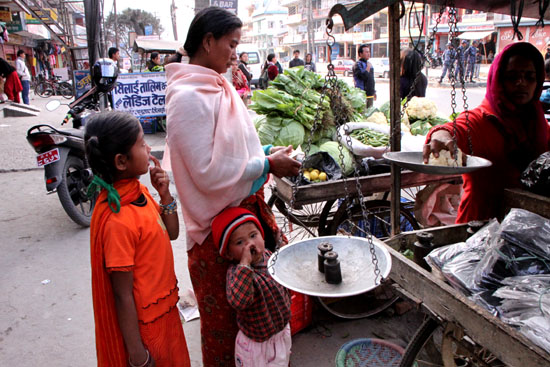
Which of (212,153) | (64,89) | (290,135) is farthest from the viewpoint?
(64,89)

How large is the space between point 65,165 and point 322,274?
11.0 feet

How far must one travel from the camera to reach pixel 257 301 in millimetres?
1563

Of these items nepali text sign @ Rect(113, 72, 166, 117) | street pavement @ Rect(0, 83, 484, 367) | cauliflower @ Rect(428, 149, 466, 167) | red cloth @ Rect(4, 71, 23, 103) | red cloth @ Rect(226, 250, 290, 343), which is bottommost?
street pavement @ Rect(0, 83, 484, 367)

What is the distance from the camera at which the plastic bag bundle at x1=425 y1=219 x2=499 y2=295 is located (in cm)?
156

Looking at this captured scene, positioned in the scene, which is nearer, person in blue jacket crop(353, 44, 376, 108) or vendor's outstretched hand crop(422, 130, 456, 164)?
vendor's outstretched hand crop(422, 130, 456, 164)

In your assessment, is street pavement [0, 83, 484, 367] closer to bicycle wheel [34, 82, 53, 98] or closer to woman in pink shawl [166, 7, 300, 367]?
woman in pink shawl [166, 7, 300, 367]

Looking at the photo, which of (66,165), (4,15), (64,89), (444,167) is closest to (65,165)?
(66,165)

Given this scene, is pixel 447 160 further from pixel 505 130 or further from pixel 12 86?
pixel 12 86

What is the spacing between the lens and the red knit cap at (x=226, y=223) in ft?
4.82

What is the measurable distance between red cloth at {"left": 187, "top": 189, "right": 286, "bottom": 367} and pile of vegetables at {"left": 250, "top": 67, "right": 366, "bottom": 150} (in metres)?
1.95

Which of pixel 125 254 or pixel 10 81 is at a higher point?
pixel 10 81

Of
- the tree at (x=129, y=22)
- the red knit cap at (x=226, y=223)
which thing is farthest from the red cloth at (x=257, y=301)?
the tree at (x=129, y=22)

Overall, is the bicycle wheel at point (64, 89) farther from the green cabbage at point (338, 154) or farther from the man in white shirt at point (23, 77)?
the green cabbage at point (338, 154)

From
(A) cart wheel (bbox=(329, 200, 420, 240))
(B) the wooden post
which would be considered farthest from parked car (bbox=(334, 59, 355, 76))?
(B) the wooden post
